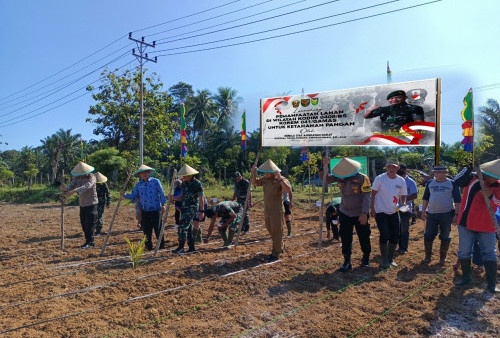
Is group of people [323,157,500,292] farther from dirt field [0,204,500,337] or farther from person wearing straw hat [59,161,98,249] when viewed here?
person wearing straw hat [59,161,98,249]

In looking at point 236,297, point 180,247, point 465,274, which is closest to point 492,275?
point 465,274

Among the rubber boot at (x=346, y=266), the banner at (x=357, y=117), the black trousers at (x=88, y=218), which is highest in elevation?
the banner at (x=357, y=117)

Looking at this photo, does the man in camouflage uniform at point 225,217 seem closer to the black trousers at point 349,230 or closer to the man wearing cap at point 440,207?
the black trousers at point 349,230

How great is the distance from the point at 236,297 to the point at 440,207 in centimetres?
343

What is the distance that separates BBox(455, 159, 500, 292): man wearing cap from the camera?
4.29 metres

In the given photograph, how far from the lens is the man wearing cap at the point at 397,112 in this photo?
5641 millimetres

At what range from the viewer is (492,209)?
415 cm

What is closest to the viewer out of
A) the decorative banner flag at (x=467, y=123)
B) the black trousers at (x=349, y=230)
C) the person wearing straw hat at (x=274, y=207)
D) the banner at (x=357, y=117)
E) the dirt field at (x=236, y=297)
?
the dirt field at (x=236, y=297)

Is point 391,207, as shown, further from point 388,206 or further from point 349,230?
point 349,230

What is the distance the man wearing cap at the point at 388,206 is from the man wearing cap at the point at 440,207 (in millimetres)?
567

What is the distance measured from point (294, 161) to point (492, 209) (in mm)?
32917

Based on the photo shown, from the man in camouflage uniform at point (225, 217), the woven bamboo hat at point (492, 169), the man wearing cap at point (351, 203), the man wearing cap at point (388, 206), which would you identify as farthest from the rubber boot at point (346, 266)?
the man in camouflage uniform at point (225, 217)

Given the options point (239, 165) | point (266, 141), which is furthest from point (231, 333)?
point (239, 165)

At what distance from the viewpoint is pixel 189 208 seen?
660 centimetres
